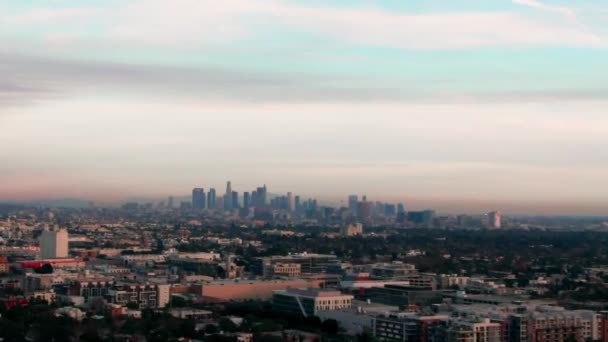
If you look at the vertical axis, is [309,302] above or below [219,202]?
below

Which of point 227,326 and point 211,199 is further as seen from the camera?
point 211,199

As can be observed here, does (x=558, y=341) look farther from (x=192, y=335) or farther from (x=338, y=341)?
(x=192, y=335)

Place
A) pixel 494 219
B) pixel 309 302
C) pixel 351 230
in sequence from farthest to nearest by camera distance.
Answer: pixel 494 219, pixel 351 230, pixel 309 302

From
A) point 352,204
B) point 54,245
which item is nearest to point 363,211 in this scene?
point 352,204

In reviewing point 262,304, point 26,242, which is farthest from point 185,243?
point 262,304

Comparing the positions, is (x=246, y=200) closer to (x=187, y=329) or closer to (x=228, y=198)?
(x=228, y=198)

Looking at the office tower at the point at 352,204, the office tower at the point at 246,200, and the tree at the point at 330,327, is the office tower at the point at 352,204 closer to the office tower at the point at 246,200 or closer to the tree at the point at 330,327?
the office tower at the point at 246,200

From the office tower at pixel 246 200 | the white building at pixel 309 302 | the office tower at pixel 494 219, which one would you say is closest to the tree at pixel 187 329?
the white building at pixel 309 302

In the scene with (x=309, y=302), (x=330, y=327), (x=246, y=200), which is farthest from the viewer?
(x=246, y=200)
